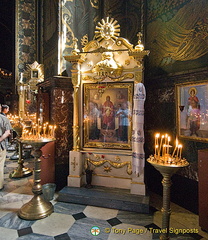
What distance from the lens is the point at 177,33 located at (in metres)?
4.09

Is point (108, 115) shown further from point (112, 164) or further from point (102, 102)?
point (112, 164)

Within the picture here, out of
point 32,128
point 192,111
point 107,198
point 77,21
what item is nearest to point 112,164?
point 107,198

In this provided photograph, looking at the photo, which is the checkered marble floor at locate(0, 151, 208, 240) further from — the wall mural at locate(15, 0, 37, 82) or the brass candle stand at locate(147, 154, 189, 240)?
the wall mural at locate(15, 0, 37, 82)

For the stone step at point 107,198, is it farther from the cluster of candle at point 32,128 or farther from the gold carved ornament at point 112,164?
the cluster of candle at point 32,128

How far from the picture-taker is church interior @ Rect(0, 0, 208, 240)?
330 cm

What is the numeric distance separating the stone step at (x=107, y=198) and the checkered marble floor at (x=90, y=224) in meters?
0.10

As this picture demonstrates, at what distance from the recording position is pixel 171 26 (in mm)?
4219

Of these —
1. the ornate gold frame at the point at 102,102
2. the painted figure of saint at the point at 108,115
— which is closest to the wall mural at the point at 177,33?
the ornate gold frame at the point at 102,102

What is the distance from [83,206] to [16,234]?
1.35 m

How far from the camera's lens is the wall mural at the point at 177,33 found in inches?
142

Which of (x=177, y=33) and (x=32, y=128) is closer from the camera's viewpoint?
(x=32, y=128)

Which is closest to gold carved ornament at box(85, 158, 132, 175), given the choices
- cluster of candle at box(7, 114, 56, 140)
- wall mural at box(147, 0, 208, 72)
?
cluster of candle at box(7, 114, 56, 140)

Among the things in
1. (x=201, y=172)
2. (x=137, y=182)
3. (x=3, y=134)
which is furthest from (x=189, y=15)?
(x=3, y=134)

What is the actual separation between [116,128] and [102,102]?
2.34 feet
